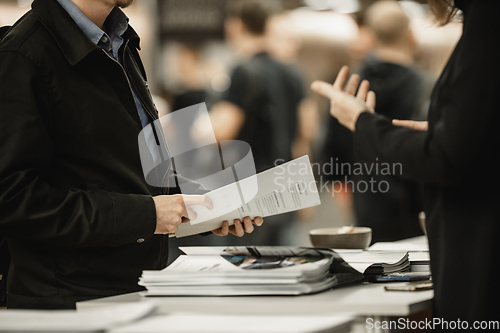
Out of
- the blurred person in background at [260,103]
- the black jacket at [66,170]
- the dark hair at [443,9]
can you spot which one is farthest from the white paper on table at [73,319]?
the blurred person in background at [260,103]

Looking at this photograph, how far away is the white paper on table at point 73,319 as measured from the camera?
34.9 inches

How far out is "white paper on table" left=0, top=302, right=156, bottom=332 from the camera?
89cm

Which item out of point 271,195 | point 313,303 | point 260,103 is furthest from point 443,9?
point 260,103

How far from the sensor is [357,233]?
5.68 feet

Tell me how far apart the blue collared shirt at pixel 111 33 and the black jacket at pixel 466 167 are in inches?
28.6

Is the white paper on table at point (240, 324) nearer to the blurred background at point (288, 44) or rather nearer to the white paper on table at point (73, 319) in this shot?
the white paper on table at point (73, 319)

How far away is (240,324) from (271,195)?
43 cm

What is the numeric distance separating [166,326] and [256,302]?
0.72ft

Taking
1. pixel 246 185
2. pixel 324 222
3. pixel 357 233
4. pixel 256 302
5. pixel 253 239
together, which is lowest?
pixel 324 222

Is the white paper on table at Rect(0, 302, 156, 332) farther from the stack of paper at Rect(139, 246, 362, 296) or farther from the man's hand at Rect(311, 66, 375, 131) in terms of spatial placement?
the man's hand at Rect(311, 66, 375, 131)

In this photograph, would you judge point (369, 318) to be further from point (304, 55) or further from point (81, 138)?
point (304, 55)

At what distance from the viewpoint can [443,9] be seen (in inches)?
47.3

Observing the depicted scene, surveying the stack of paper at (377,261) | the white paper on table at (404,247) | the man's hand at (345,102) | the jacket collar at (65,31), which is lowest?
the white paper on table at (404,247)

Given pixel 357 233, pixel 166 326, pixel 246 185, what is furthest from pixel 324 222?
pixel 166 326
